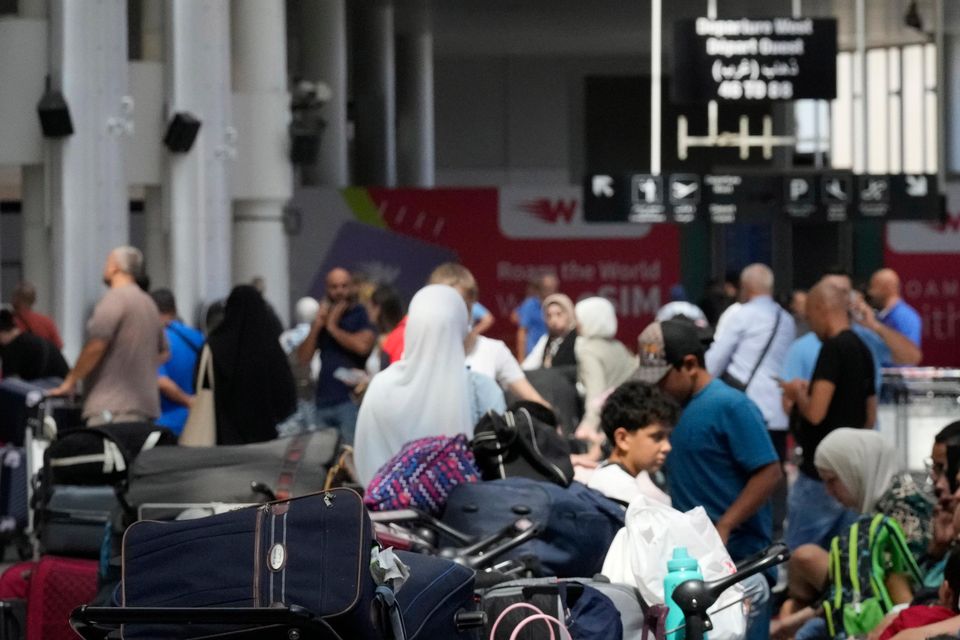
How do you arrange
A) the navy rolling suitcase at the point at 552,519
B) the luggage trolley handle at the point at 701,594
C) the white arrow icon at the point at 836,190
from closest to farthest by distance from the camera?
the luggage trolley handle at the point at 701,594 → the navy rolling suitcase at the point at 552,519 → the white arrow icon at the point at 836,190

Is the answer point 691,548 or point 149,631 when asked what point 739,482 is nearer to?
point 691,548

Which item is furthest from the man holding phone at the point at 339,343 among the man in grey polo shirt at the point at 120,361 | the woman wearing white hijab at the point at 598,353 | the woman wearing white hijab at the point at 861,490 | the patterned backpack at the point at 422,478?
the patterned backpack at the point at 422,478

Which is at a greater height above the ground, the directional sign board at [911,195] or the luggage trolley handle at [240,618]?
the directional sign board at [911,195]

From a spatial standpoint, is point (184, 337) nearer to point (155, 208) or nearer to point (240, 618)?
point (155, 208)

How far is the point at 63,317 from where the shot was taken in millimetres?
14609

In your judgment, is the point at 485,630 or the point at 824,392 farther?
the point at 824,392

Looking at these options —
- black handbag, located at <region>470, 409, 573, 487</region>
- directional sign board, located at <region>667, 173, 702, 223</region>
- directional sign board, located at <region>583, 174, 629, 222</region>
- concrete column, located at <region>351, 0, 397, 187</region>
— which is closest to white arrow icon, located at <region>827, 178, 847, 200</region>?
directional sign board, located at <region>667, 173, 702, 223</region>

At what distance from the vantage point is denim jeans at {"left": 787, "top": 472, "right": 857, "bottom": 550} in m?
8.33

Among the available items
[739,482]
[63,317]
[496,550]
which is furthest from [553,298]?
[496,550]

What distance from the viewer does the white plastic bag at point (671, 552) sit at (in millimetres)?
4727

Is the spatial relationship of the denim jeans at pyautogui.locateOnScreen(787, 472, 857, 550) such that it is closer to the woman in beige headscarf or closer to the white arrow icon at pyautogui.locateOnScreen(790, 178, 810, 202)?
the woman in beige headscarf

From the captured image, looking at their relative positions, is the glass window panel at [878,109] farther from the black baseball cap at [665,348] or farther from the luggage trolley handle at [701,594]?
the luggage trolley handle at [701,594]

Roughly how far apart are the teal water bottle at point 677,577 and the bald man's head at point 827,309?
544 centimetres

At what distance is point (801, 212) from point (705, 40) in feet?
9.09
